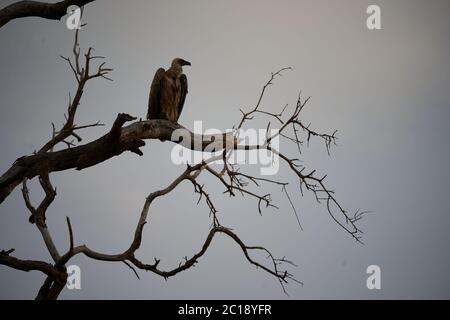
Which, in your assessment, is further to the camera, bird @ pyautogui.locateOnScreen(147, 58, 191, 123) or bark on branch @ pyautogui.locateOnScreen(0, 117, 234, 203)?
bird @ pyautogui.locateOnScreen(147, 58, 191, 123)

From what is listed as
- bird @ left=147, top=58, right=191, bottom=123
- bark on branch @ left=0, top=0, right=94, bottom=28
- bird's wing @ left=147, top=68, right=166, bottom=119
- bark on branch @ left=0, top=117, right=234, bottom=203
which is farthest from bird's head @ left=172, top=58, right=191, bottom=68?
bark on branch @ left=0, top=0, right=94, bottom=28

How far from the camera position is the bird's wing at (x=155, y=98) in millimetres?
5840

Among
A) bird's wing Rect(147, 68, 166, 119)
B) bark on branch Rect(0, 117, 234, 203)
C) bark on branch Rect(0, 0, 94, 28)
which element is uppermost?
bird's wing Rect(147, 68, 166, 119)

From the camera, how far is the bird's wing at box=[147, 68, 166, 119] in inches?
230

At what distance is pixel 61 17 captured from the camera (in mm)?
2707

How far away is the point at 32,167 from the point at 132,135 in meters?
0.77

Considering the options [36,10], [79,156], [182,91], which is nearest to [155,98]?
[182,91]

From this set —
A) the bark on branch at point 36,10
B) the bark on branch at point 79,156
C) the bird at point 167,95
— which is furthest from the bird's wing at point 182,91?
the bark on branch at point 36,10

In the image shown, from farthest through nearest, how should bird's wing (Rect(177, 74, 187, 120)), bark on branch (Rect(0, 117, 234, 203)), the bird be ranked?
1. bird's wing (Rect(177, 74, 187, 120))
2. the bird
3. bark on branch (Rect(0, 117, 234, 203))

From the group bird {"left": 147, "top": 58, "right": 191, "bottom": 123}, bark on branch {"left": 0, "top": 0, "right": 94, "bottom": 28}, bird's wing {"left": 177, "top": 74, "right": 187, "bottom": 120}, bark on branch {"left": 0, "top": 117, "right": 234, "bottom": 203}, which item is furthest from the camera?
bird's wing {"left": 177, "top": 74, "right": 187, "bottom": 120}

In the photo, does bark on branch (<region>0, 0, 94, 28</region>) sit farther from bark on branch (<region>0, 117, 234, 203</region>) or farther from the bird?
the bird

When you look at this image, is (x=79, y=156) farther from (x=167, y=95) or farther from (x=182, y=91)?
(x=182, y=91)

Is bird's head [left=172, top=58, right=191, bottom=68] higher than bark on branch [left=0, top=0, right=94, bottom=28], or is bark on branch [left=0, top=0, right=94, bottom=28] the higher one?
bird's head [left=172, top=58, right=191, bottom=68]

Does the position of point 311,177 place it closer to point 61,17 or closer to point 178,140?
point 178,140
